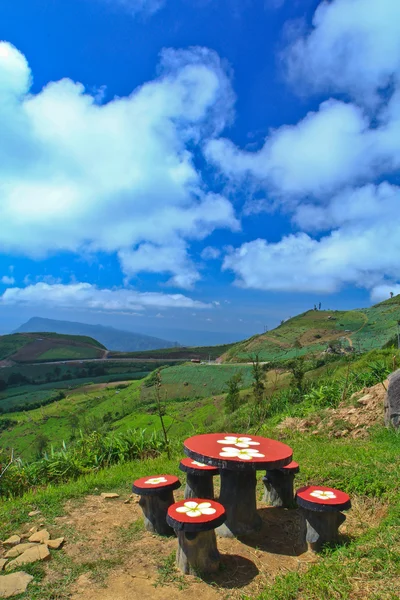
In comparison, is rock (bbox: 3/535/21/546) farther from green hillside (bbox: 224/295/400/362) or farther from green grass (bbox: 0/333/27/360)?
green grass (bbox: 0/333/27/360)

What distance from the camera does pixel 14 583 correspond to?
13.3ft

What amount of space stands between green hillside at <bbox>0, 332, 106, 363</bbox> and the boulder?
126 meters

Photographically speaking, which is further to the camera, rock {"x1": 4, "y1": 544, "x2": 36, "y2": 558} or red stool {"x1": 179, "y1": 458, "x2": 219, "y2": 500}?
red stool {"x1": 179, "y1": 458, "x2": 219, "y2": 500}

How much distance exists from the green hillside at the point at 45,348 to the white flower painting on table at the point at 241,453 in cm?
12676

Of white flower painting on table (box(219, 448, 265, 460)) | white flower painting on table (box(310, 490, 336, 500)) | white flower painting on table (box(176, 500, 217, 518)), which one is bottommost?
white flower painting on table (box(176, 500, 217, 518))

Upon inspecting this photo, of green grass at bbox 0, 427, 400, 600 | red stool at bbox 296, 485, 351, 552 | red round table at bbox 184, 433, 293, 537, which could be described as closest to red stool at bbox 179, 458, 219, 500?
red round table at bbox 184, 433, 293, 537

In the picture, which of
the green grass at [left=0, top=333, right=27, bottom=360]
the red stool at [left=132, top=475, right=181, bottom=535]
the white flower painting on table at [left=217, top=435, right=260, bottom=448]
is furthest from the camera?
the green grass at [left=0, top=333, right=27, bottom=360]

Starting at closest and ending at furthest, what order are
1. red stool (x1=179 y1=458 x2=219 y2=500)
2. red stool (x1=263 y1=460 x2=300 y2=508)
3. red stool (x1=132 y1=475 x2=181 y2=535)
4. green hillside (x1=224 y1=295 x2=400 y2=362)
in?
red stool (x1=132 y1=475 x2=181 y2=535) < red stool (x1=179 y1=458 x2=219 y2=500) < red stool (x1=263 y1=460 x2=300 y2=508) < green hillside (x1=224 y1=295 x2=400 y2=362)

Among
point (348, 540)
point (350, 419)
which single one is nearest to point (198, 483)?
point (348, 540)

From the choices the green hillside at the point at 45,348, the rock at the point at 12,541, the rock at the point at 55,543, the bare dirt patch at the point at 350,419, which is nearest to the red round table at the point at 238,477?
the rock at the point at 55,543

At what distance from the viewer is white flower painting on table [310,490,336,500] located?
184 inches

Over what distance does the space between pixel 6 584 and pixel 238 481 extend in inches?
112

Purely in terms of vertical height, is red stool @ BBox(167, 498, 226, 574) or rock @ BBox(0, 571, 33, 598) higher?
red stool @ BBox(167, 498, 226, 574)

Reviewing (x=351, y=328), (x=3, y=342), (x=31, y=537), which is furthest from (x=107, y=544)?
(x=3, y=342)
